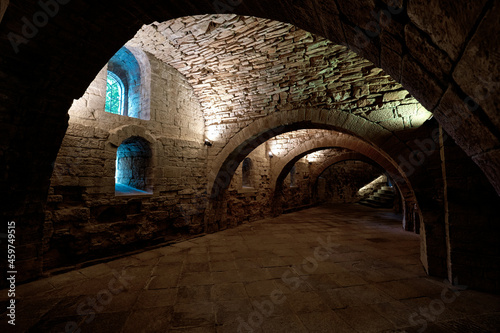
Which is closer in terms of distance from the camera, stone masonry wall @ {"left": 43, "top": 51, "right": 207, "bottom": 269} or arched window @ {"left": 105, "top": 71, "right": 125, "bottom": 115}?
stone masonry wall @ {"left": 43, "top": 51, "right": 207, "bottom": 269}

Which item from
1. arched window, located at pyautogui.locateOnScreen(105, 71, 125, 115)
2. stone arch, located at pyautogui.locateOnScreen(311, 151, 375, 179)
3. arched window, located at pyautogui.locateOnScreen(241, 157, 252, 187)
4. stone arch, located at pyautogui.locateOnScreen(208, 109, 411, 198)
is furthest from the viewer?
stone arch, located at pyautogui.locateOnScreen(311, 151, 375, 179)

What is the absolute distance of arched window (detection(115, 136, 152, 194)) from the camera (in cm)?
466

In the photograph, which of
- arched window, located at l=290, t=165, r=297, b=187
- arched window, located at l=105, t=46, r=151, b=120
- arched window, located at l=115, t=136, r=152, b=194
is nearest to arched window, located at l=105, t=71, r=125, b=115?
arched window, located at l=105, t=46, r=151, b=120

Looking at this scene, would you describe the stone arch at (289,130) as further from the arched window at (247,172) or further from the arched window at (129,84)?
the arched window at (129,84)

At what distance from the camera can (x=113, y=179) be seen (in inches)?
156

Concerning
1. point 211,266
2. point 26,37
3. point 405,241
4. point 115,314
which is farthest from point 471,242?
point 26,37

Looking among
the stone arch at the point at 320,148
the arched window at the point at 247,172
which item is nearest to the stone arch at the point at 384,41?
the arched window at the point at 247,172

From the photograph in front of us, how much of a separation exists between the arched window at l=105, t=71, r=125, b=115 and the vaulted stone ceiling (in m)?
1.06

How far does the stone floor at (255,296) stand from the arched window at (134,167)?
4.87 feet

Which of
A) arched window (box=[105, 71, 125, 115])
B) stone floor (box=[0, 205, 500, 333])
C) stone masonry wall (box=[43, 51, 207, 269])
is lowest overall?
stone floor (box=[0, 205, 500, 333])

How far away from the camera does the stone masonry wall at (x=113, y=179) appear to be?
11.2 ft

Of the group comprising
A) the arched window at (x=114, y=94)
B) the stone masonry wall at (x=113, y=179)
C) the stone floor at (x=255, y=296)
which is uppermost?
the arched window at (x=114, y=94)

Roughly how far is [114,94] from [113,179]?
2.29 meters

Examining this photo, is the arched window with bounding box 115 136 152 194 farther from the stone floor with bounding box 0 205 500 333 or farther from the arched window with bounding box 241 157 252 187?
the arched window with bounding box 241 157 252 187
